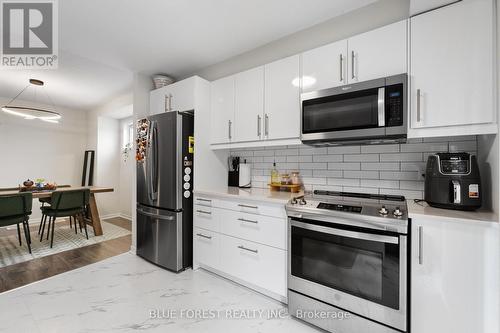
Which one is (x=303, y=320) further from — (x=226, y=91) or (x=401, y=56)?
(x=226, y=91)

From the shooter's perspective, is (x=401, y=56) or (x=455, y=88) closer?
(x=455, y=88)

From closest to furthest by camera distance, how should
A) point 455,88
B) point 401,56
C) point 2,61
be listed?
point 455,88 < point 401,56 < point 2,61

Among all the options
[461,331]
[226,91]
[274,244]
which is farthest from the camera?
[226,91]

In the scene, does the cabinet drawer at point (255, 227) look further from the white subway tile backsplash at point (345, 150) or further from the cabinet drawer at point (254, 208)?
the white subway tile backsplash at point (345, 150)

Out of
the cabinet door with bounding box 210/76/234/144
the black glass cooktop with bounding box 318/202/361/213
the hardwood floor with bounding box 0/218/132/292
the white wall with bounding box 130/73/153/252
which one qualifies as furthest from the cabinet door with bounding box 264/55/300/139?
the hardwood floor with bounding box 0/218/132/292

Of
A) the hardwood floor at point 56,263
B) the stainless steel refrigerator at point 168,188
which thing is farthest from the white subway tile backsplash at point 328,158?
the hardwood floor at point 56,263

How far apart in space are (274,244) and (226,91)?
172 centimetres

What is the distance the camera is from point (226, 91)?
2.54 metres

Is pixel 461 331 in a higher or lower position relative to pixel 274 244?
lower

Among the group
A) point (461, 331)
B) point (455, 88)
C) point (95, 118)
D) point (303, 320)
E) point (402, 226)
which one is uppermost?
point (95, 118)

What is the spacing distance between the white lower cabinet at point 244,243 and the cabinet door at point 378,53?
1.24m

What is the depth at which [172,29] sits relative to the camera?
84.4 inches

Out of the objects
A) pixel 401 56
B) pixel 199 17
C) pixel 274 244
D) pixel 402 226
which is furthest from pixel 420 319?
pixel 199 17

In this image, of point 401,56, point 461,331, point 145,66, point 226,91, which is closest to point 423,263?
point 461,331
